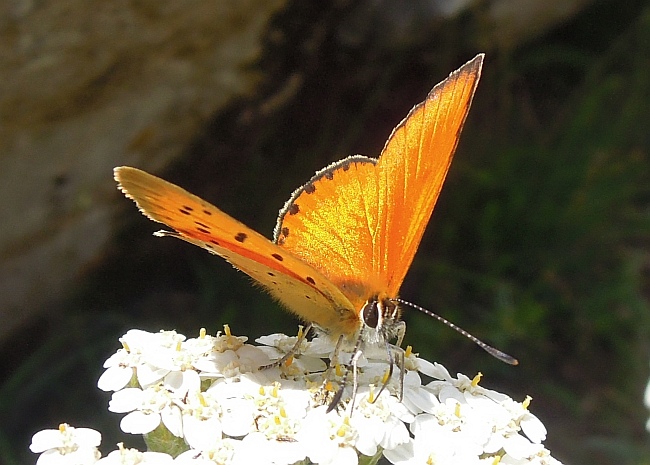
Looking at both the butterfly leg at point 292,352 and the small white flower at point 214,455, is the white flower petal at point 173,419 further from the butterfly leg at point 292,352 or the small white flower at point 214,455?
the butterfly leg at point 292,352

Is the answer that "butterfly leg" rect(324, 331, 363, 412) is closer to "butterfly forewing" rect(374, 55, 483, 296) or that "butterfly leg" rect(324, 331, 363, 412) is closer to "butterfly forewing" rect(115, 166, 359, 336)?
"butterfly forewing" rect(115, 166, 359, 336)

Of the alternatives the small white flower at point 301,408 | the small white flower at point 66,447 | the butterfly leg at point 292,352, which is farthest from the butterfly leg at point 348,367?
the small white flower at point 66,447

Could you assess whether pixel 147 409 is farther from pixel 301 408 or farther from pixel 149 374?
pixel 301 408

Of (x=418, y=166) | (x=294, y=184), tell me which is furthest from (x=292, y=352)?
(x=294, y=184)

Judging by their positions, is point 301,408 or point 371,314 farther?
point 371,314

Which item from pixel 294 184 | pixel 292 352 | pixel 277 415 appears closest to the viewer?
pixel 277 415

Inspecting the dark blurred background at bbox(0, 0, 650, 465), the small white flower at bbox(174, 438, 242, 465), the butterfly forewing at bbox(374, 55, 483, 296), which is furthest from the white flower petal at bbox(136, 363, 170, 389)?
the dark blurred background at bbox(0, 0, 650, 465)
